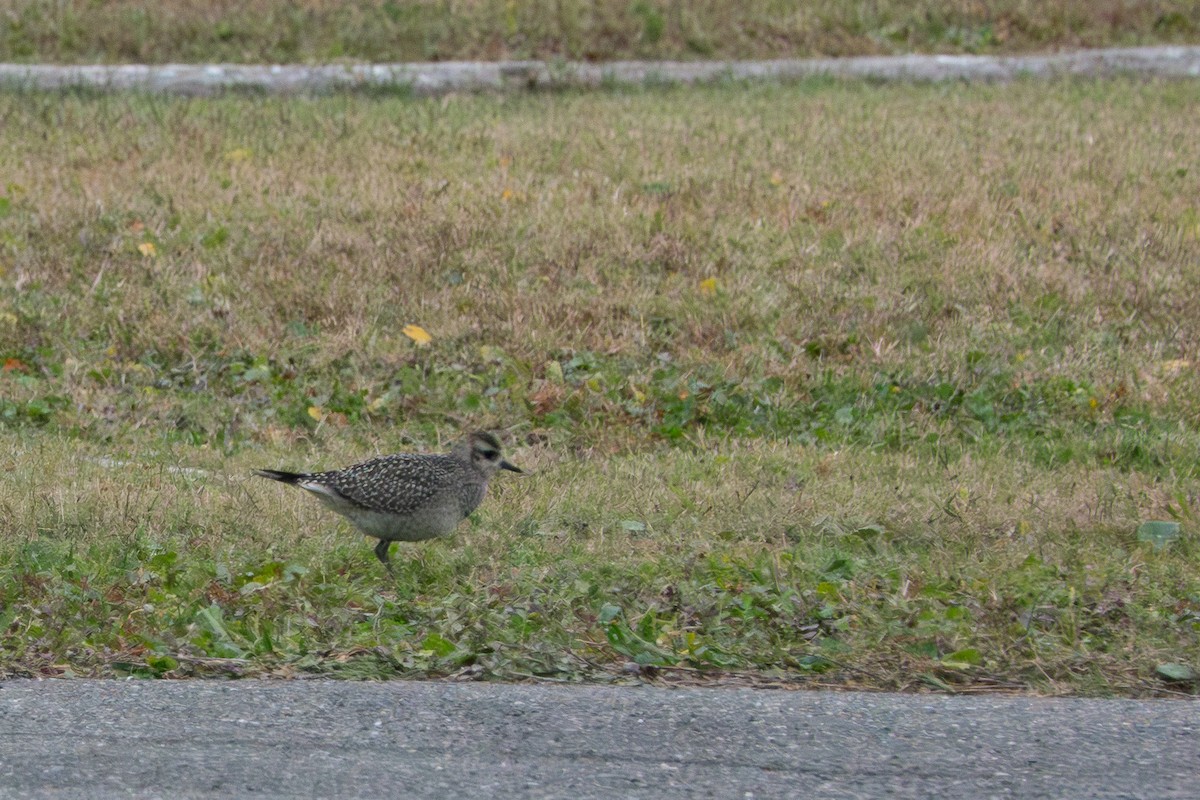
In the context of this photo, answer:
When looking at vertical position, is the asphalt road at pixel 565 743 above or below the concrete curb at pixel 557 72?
below

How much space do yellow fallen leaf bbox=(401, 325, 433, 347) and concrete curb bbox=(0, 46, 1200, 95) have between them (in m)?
7.05

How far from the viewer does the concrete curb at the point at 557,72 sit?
17266 millimetres

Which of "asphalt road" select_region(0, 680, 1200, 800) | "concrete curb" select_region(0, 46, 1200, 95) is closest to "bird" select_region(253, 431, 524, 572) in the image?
Answer: "asphalt road" select_region(0, 680, 1200, 800)

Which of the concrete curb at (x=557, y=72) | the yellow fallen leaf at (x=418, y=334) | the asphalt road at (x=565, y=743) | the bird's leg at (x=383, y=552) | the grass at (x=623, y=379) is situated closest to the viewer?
the asphalt road at (x=565, y=743)

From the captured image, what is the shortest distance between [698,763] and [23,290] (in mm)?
8189

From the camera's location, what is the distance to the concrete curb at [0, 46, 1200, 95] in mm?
17266

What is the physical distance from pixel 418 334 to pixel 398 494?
13.5 feet

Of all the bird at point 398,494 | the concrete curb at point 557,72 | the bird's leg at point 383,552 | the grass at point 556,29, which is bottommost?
the bird's leg at point 383,552

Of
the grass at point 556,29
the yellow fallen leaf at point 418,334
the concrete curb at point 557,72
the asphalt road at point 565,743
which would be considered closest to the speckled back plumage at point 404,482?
the asphalt road at point 565,743

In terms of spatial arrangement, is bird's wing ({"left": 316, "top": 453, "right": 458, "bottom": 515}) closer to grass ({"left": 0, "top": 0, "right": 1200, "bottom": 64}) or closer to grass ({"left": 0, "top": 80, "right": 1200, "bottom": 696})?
grass ({"left": 0, "top": 80, "right": 1200, "bottom": 696})

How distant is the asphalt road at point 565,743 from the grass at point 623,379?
0.45 meters

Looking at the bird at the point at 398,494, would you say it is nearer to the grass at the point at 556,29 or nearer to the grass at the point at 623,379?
the grass at the point at 623,379

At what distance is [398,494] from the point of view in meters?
6.87

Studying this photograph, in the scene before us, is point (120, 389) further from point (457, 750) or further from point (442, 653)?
point (457, 750)
